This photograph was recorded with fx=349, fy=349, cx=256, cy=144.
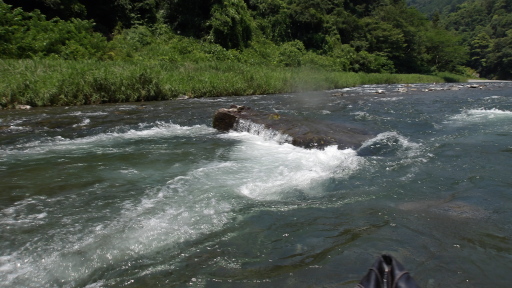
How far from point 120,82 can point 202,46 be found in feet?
44.7

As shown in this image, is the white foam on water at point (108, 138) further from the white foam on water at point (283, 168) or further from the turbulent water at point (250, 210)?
the white foam on water at point (283, 168)

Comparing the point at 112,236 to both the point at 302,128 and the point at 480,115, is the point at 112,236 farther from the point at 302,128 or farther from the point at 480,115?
the point at 480,115

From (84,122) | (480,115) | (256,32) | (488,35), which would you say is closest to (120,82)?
(84,122)

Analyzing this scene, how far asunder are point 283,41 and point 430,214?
36.8 m

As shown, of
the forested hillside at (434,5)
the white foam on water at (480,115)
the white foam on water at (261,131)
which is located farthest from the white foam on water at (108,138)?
the forested hillside at (434,5)

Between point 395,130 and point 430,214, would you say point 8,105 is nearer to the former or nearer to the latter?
point 395,130

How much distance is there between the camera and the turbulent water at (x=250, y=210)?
2.77m

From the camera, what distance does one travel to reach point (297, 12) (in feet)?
130

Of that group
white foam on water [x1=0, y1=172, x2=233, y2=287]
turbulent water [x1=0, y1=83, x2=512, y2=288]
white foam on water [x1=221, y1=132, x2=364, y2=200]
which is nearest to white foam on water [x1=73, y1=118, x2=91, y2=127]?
turbulent water [x1=0, y1=83, x2=512, y2=288]

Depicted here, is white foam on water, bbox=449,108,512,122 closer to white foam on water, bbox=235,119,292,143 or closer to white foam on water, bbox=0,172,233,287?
white foam on water, bbox=235,119,292,143

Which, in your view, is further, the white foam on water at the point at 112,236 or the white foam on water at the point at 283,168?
the white foam on water at the point at 283,168

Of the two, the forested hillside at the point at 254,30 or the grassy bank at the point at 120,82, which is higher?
the forested hillside at the point at 254,30

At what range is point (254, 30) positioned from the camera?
34938 mm

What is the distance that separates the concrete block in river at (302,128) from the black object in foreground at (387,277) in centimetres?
459
